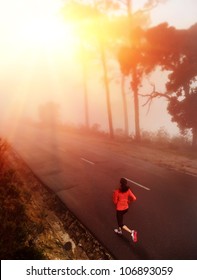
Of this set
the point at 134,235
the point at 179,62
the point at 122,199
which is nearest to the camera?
the point at 134,235

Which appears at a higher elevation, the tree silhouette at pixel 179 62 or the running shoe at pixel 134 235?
the tree silhouette at pixel 179 62

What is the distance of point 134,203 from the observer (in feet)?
33.1

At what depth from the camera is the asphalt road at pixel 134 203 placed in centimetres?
720

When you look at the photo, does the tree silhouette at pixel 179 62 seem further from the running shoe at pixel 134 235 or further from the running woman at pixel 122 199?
the running shoe at pixel 134 235

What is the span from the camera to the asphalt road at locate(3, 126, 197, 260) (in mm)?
7199

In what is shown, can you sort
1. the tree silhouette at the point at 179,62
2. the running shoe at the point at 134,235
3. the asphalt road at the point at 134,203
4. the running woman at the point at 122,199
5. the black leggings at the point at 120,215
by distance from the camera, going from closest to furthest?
1. the asphalt road at the point at 134,203
2. the running shoe at the point at 134,235
3. the running woman at the point at 122,199
4. the black leggings at the point at 120,215
5. the tree silhouette at the point at 179,62

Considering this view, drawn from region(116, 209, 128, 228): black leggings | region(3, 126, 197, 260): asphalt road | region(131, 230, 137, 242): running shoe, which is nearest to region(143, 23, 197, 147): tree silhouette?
region(3, 126, 197, 260): asphalt road

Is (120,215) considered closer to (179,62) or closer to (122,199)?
(122,199)

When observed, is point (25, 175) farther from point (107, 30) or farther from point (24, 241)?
point (107, 30)

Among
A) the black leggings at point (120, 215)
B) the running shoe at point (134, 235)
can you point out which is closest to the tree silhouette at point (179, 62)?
the black leggings at point (120, 215)

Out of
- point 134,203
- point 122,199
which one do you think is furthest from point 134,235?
point 134,203

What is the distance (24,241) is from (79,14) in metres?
29.4

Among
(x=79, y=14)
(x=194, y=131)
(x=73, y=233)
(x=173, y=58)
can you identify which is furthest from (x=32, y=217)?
(x=79, y=14)

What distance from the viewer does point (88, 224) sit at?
8.50m
